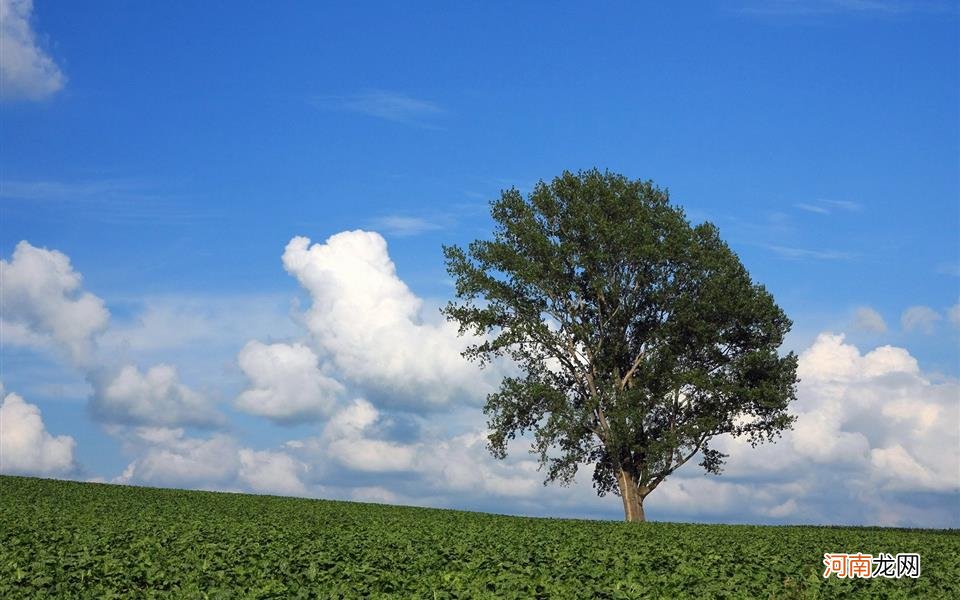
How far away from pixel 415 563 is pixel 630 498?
100 ft

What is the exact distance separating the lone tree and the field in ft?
50.6

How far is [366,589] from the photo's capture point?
56.3ft

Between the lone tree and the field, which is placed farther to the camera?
the lone tree

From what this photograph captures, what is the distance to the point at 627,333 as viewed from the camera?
168ft

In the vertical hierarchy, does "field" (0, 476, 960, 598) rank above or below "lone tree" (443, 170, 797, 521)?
below

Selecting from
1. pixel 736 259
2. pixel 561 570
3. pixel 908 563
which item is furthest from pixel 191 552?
pixel 736 259

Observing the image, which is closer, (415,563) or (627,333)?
(415,563)

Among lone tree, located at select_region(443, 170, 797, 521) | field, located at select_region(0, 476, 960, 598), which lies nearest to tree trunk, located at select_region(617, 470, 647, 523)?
lone tree, located at select_region(443, 170, 797, 521)

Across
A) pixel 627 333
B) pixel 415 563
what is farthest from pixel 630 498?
pixel 415 563

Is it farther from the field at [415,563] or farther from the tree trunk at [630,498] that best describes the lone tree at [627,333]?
the field at [415,563]

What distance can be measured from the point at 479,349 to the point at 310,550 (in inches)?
1191

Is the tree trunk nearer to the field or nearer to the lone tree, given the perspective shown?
the lone tree

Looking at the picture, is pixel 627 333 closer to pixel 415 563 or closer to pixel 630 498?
pixel 630 498

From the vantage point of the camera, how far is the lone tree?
48.8 meters
